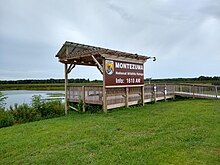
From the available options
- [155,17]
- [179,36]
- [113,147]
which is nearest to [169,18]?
[155,17]

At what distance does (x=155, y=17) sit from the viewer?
1455 cm

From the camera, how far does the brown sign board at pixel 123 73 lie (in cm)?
1010

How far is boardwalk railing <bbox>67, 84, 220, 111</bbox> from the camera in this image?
10.4 meters

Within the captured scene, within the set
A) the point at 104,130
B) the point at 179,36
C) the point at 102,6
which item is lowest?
the point at 104,130

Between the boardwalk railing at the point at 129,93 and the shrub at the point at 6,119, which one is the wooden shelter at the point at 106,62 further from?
the shrub at the point at 6,119

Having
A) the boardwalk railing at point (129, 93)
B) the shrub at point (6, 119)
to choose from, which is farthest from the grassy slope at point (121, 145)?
the shrub at point (6, 119)

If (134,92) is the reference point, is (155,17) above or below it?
above

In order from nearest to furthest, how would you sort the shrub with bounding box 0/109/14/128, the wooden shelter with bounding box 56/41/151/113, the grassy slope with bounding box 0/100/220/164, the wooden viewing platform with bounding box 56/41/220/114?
the grassy slope with bounding box 0/100/220/164 → the shrub with bounding box 0/109/14/128 → the wooden shelter with bounding box 56/41/151/113 → the wooden viewing platform with bounding box 56/41/220/114

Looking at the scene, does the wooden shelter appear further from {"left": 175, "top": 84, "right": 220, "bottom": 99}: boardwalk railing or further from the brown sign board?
{"left": 175, "top": 84, "right": 220, "bottom": 99}: boardwalk railing

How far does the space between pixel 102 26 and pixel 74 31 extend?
230 cm

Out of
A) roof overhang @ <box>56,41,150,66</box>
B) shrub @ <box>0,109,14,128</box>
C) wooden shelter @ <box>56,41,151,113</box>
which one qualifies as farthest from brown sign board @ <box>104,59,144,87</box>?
shrub @ <box>0,109,14,128</box>

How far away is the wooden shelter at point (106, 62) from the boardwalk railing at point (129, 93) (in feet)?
0.60

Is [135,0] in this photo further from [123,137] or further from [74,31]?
[123,137]

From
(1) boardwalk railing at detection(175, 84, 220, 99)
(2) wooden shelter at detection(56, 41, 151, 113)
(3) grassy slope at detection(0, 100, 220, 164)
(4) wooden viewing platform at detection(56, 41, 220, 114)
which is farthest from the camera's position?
(1) boardwalk railing at detection(175, 84, 220, 99)
